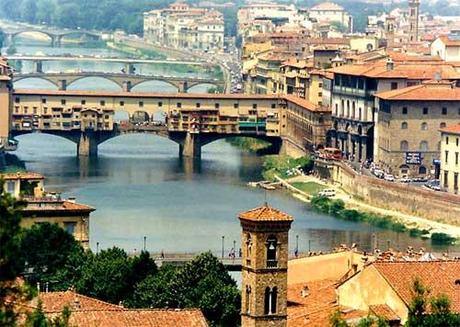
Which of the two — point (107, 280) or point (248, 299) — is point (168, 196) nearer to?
point (107, 280)

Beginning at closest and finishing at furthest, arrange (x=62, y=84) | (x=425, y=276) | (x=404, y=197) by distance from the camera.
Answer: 1. (x=425, y=276)
2. (x=404, y=197)
3. (x=62, y=84)

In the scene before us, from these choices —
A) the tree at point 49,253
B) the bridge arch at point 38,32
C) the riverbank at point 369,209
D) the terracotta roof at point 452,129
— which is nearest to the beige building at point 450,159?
the terracotta roof at point 452,129

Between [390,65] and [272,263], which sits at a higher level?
[272,263]

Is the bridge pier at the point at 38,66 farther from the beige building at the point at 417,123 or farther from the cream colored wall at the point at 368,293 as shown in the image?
the cream colored wall at the point at 368,293

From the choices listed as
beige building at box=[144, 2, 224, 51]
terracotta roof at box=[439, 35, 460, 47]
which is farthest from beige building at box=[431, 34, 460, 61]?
beige building at box=[144, 2, 224, 51]

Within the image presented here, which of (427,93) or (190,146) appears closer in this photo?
(427,93)

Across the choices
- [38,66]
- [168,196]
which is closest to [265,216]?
[168,196]

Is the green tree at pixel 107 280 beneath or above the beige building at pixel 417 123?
above
